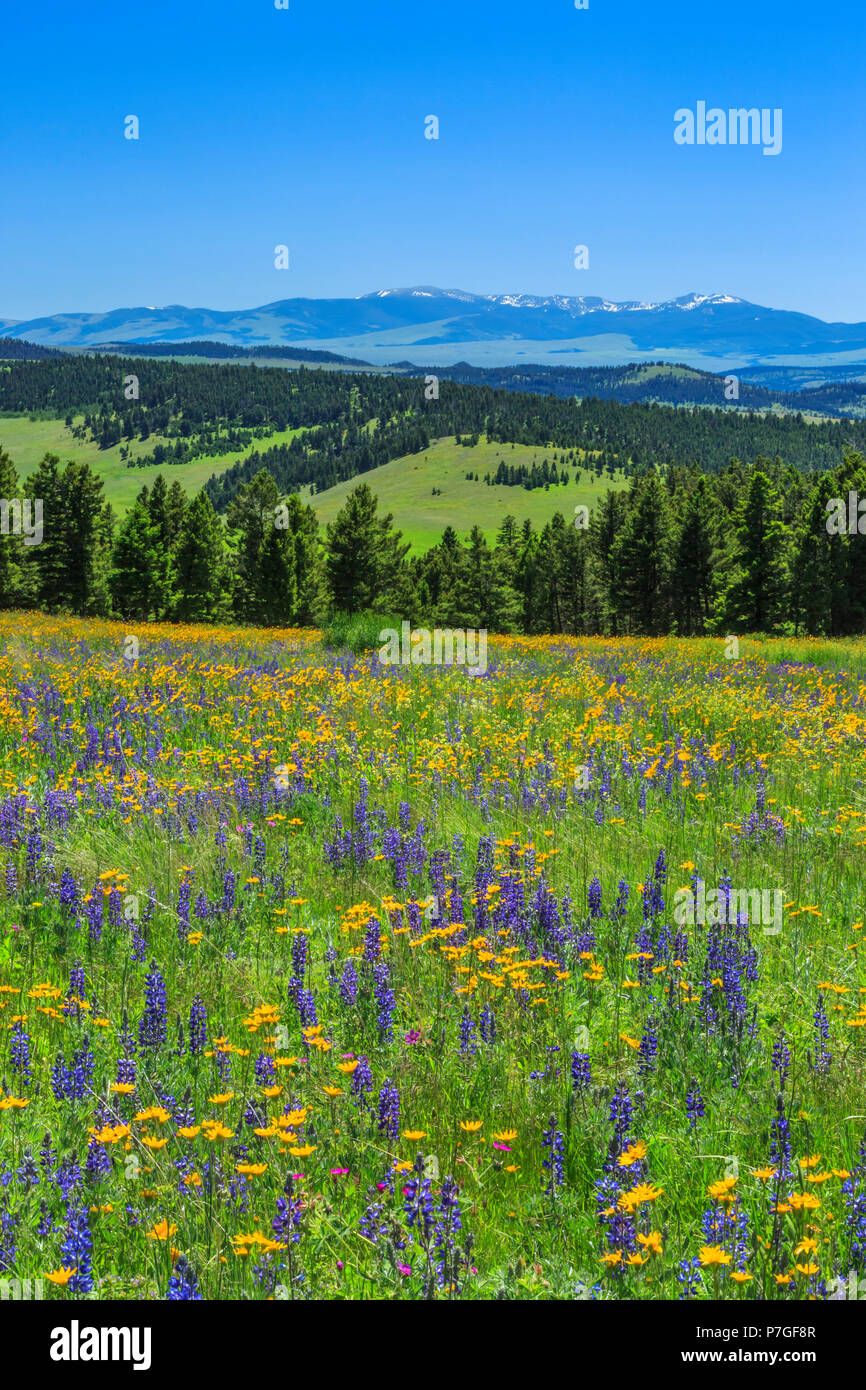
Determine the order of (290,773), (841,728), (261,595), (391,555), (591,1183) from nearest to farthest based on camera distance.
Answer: (591,1183)
(290,773)
(841,728)
(261,595)
(391,555)

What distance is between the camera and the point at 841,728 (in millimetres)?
9641

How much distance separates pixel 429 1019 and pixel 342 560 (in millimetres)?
67802

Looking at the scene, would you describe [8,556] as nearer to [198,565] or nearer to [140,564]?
[140,564]

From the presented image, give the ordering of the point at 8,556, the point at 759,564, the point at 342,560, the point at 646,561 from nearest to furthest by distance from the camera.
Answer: the point at 759,564 → the point at 8,556 → the point at 646,561 → the point at 342,560

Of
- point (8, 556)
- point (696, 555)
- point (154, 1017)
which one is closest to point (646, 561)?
point (696, 555)

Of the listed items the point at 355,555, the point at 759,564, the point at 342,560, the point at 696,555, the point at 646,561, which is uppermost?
the point at 355,555

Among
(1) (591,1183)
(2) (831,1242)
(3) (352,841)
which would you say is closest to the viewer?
(2) (831,1242)

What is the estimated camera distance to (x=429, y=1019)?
160 inches

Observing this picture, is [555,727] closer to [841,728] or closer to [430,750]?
[430,750]

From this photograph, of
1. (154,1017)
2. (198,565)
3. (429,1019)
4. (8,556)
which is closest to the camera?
(154,1017)

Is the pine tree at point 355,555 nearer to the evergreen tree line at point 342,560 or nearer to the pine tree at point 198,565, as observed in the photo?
the evergreen tree line at point 342,560

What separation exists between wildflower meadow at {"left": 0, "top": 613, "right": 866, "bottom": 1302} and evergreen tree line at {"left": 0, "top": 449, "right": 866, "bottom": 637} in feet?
166
